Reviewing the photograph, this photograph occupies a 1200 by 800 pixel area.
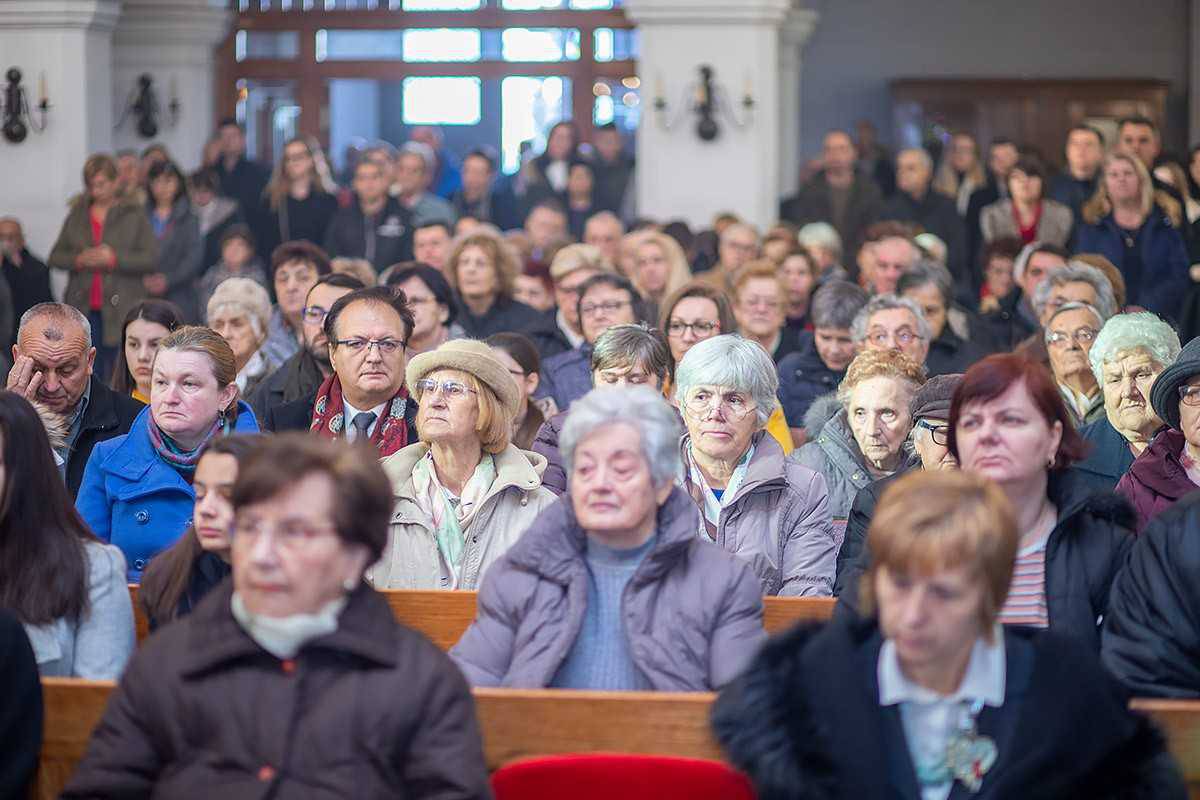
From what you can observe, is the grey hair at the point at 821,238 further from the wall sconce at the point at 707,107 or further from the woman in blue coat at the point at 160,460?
the woman in blue coat at the point at 160,460

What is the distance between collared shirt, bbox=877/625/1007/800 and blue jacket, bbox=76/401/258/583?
239 cm

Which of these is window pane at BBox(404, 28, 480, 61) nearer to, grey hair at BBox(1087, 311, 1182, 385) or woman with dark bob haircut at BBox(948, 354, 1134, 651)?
grey hair at BBox(1087, 311, 1182, 385)

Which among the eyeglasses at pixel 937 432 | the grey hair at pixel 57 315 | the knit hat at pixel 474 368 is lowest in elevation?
the eyeglasses at pixel 937 432

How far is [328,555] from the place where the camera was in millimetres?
3332

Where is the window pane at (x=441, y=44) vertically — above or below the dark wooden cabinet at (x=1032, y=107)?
above

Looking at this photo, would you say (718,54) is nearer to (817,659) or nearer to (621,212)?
(621,212)

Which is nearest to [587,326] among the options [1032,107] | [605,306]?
[605,306]

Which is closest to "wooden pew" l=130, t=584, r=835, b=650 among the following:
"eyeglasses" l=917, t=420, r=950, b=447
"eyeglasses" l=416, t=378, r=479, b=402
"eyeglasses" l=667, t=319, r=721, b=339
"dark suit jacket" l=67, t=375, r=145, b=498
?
"eyeglasses" l=917, t=420, r=950, b=447

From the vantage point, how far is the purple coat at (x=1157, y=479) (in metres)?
5.00

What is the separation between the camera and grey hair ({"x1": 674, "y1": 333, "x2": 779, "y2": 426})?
210 inches

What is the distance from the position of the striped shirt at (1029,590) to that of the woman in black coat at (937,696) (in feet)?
2.32

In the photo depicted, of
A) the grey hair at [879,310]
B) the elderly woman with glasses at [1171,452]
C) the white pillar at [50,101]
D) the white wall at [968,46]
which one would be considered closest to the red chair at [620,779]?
the elderly woman with glasses at [1171,452]

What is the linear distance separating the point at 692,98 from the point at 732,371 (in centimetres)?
813

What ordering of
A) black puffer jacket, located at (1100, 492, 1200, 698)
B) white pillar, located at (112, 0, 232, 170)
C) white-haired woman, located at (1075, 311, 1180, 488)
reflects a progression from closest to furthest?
black puffer jacket, located at (1100, 492, 1200, 698), white-haired woman, located at (1075, 311, 1180, 488), white pillar, located at (112, 0, 232, 170)
